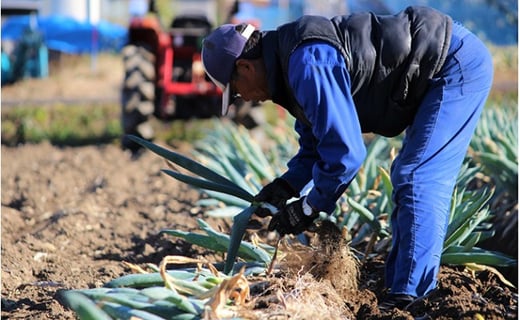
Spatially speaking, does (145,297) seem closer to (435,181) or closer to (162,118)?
(435,181)

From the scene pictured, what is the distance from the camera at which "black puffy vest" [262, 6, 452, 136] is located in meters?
3.41

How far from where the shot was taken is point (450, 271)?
391cm

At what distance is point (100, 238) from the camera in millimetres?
5254

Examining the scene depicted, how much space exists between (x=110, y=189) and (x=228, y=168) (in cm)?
195

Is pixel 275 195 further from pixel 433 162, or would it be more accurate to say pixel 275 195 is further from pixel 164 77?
pixel 164 77

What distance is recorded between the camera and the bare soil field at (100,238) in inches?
133

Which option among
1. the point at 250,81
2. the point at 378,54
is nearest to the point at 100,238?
the point at 250,81

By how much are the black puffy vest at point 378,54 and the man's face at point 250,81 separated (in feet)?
0.22

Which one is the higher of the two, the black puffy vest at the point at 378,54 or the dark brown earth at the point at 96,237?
the black puffy vest at the point at 378,54

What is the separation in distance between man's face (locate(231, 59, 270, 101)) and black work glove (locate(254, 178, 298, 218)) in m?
0.41

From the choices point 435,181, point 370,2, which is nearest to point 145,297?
point 435,181

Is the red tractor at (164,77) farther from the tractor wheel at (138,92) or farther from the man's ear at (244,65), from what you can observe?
the man's ear at (244,65)

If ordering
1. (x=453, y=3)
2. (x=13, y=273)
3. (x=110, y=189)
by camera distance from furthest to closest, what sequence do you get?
(x=453, y=3) → (x=110, y=189) → (x=13, y=273)

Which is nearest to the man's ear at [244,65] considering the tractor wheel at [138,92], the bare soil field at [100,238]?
the bare soil field at [100,238]
